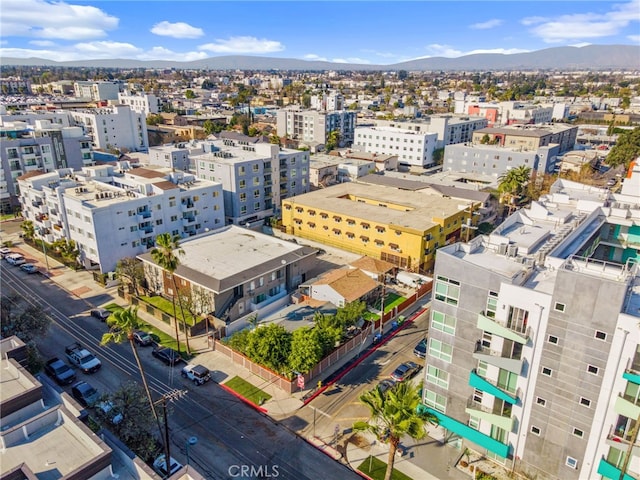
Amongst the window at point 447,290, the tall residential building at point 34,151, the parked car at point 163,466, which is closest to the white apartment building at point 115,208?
the tall residential building at point 34,151

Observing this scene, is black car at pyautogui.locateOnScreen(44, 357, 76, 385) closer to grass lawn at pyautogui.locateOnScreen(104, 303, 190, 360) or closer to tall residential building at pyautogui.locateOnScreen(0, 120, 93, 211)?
grass lawn at pyautogui.locateOnScreen(104, 303, 190, 360)

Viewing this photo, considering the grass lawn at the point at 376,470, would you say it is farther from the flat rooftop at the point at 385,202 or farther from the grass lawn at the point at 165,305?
the flat rooftop at the point at 385,202

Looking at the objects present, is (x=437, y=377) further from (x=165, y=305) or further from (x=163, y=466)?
(x=165, y=305)

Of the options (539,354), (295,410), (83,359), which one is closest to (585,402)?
(539,354)

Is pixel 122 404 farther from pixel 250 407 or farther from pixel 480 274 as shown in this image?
pixel 480 274

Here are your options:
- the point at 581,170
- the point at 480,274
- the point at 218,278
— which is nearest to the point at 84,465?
the point at 480,274

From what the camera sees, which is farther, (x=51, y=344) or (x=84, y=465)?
(x=51, y=344)
